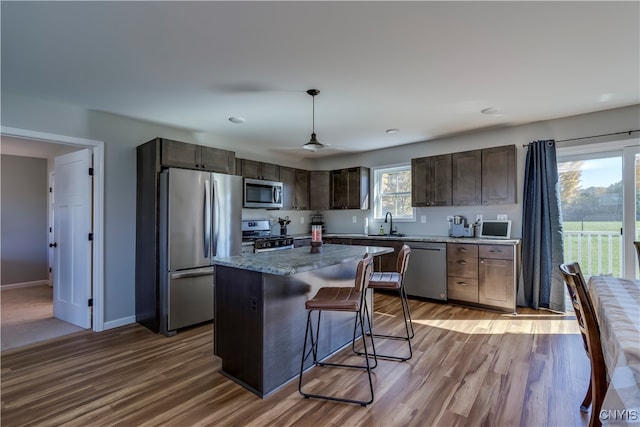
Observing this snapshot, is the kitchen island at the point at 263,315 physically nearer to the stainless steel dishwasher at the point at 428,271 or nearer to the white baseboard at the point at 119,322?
the white baseboard at the point at 119,322

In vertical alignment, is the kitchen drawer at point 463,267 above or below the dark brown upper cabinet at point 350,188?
below

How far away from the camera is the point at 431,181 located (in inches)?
186

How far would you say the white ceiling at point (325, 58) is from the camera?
184 cm

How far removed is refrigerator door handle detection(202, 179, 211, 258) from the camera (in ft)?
11.7

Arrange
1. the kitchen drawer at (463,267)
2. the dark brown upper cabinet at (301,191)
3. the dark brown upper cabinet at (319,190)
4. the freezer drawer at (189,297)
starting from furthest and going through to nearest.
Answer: the dark brown upper cabinet at (319,190) < the dark brown upper cabinet at (301,191) < the kitchen drawer at (463,267) < the freezer drawer at (189,297)

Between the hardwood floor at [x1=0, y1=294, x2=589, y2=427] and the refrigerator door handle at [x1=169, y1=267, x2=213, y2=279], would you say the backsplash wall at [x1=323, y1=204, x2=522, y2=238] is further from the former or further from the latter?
the refrigerator door handle at [x1=169, y1=267, x2=213, y2=279]

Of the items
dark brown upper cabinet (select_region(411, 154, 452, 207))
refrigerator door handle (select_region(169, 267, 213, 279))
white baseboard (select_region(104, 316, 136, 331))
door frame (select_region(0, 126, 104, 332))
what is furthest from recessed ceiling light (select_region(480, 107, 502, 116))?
white baseboard (select_region(104, 316, 136, 331))

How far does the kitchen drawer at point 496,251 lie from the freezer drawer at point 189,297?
338 cm

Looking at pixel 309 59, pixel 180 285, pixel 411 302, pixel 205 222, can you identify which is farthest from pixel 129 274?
pixel 411 302

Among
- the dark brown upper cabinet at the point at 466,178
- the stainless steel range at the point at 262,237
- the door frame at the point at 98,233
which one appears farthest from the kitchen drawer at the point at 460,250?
the door frame at the point at 98,233

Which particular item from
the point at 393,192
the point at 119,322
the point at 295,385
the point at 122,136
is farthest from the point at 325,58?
the point at 119,322

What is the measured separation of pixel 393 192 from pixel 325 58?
348cm

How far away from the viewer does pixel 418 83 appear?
9.25 ft

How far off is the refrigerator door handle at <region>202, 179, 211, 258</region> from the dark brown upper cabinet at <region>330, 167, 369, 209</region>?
274 cm
